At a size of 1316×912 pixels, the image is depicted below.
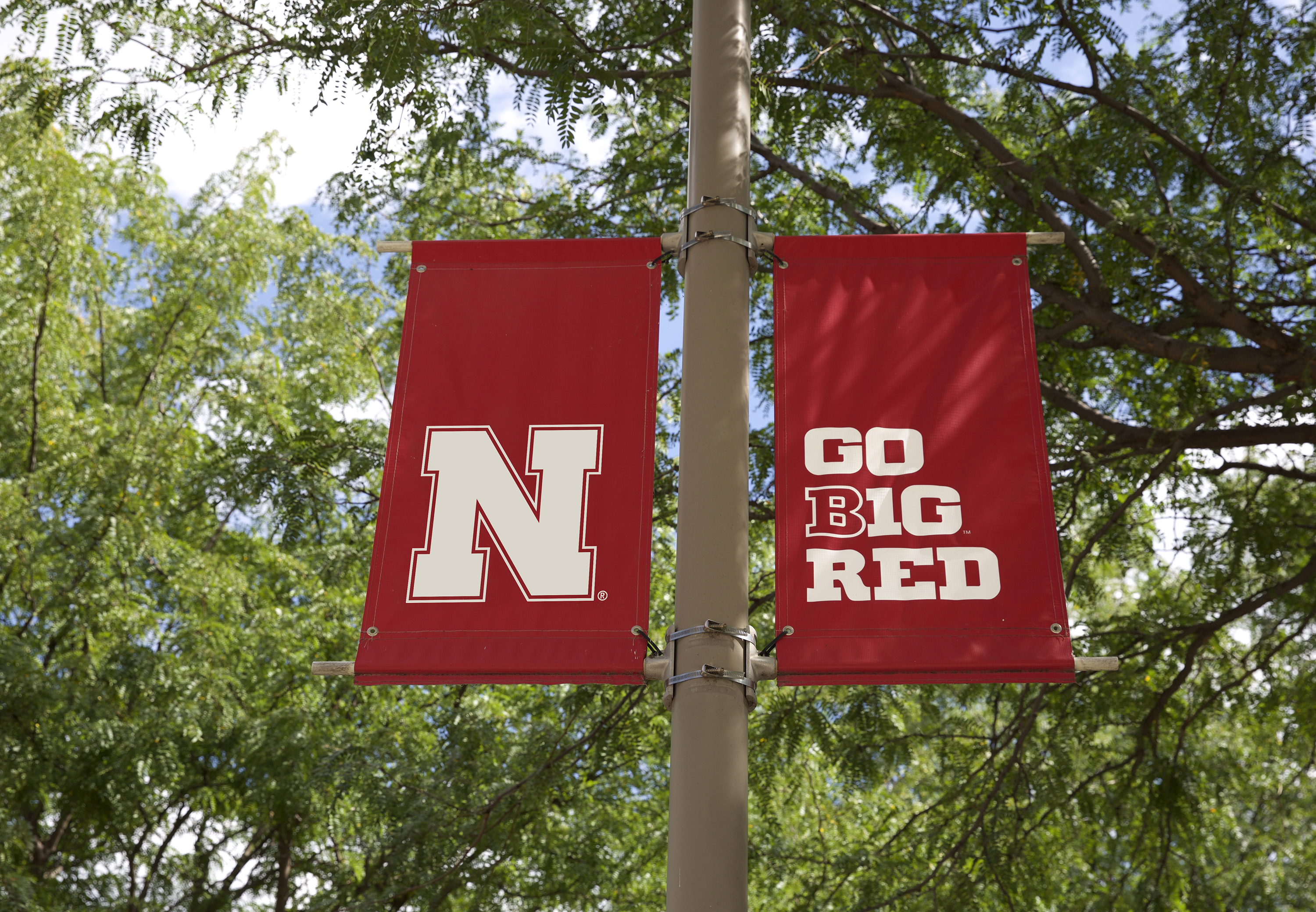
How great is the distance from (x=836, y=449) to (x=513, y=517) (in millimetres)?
990

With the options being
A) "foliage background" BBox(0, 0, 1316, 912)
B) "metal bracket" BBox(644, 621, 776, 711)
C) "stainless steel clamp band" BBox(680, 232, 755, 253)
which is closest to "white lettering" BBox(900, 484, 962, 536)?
"metal bracket" BBox(644, 621, 776, 711)

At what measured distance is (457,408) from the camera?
3.72 meters

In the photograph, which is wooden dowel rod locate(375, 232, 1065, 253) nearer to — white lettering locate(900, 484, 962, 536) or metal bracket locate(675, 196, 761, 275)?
metal bracket locate(675, 196, 761, 275)

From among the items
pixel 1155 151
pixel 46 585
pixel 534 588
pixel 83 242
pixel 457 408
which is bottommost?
pixel 534 588

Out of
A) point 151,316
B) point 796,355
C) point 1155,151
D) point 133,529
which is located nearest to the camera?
point 796,355

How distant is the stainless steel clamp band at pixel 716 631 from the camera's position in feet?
9.84

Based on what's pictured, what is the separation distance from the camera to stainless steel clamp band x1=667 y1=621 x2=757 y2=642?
3000mm

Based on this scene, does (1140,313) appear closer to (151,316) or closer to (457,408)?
(457,408)

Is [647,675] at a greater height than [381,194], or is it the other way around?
[381,194]

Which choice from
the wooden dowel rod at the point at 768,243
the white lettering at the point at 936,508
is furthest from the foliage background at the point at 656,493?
the white lettering at the point at 936,508

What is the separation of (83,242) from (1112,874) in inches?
501

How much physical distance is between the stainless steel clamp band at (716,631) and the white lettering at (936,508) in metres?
0.64

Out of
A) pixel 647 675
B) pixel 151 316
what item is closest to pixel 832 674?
pixel 647 675

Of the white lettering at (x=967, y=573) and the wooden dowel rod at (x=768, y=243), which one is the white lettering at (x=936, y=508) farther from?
the wooden dowel rod at (x=768, y=243)
